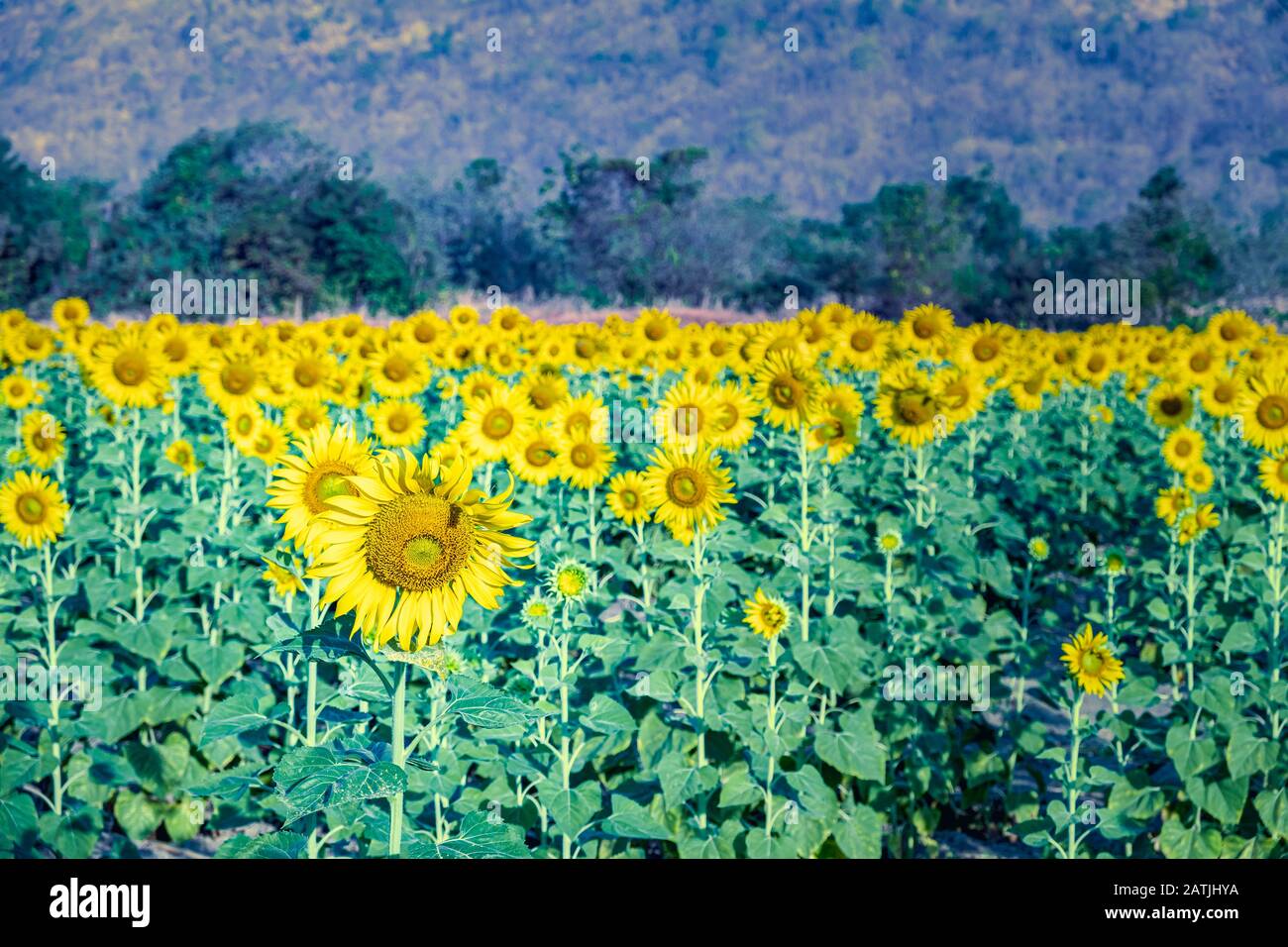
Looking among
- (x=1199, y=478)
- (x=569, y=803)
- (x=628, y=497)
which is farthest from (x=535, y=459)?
(x=1199, y=478)

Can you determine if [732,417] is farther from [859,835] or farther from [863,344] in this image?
[863,344]

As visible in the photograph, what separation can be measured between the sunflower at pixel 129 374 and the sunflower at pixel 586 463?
131 inches

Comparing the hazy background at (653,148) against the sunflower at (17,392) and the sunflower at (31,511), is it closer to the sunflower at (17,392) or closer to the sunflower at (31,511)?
the sunflower at (17,392)

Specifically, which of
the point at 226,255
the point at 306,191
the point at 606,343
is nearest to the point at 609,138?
the point at 306,191

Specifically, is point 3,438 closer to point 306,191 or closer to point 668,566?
point 668,566

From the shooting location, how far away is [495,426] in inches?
237

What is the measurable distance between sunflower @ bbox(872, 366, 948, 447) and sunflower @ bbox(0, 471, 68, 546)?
4106 mm

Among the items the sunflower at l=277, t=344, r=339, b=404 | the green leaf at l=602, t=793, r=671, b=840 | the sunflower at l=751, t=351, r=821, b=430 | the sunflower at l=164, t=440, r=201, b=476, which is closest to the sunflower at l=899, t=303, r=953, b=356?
the sunflower at l=751, t=351, r=821, b=430

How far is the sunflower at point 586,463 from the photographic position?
5.61 meters

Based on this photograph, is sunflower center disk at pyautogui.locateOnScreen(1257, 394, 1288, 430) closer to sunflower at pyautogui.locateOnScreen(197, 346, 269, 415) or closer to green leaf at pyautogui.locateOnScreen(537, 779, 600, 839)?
green leaf at pyautogui.locateOnScreen(537, 779, 600, 839)

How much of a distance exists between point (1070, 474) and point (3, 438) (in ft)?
28.9

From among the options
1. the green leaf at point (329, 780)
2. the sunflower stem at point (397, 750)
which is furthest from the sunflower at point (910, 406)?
the green leaf at point (329, 780)

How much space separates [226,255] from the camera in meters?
47.8
